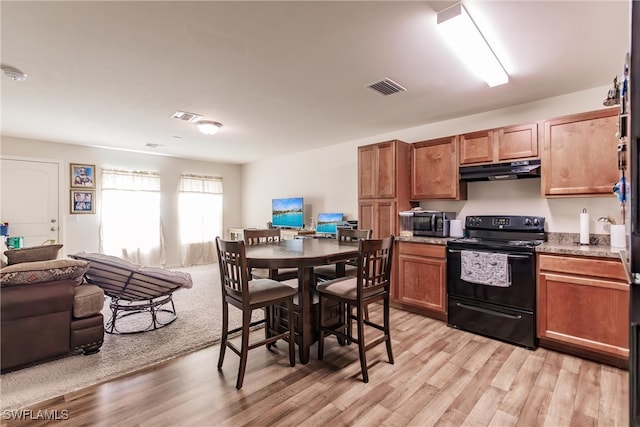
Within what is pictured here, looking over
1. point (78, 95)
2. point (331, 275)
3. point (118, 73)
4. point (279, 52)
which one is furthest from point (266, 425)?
point (78, 95)

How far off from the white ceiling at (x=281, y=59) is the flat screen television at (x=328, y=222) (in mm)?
1754

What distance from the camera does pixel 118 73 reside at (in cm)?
261

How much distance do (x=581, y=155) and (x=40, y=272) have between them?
15.6ft

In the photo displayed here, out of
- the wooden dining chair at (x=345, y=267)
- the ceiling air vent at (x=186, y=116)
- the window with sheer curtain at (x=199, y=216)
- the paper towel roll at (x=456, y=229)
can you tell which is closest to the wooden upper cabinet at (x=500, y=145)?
the paper towel roll at (x=456, y=229)

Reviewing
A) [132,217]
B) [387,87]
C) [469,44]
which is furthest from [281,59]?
[132,217]

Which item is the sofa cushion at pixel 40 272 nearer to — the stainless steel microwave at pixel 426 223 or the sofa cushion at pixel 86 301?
the sofa cushion at pixel 86 301

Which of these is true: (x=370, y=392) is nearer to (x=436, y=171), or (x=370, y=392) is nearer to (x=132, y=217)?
(x=436, y=171)

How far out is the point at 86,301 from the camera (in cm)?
256

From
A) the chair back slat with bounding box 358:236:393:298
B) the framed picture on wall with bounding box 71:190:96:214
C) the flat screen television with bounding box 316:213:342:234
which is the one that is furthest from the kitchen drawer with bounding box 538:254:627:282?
the framed picture on wall with bounding box 71:190:96:214

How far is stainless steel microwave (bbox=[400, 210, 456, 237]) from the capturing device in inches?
143

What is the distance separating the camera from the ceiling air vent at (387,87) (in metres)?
2.82

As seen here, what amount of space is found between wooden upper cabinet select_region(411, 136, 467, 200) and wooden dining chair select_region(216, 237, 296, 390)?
90.3 inches

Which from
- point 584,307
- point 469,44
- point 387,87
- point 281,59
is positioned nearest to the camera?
point 469,44

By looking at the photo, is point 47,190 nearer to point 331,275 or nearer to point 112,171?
point 112,171
